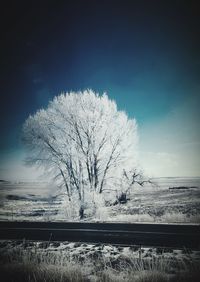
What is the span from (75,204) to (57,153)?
99.6 inches

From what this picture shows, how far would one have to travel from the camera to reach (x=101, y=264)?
3.61m

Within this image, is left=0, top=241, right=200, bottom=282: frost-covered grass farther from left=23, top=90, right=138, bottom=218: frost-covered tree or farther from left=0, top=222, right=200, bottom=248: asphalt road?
left=23, top=90, right=138, bottom=218: frost-covered tree

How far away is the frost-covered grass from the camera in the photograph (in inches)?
127

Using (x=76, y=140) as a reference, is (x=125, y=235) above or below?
below

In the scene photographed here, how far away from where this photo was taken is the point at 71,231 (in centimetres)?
561

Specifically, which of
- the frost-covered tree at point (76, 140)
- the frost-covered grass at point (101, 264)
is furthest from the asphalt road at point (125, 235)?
the frost-covered tree at point (76, 140)

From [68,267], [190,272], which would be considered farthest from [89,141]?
[190,272]

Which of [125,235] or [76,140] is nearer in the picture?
[125,235]

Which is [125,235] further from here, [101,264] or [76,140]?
[76,140]

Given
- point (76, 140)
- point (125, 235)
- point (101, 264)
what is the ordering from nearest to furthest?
point (101, 264) < point (125, 235) < point (76, 140)

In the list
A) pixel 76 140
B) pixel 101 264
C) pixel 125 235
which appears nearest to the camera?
pixel 101 264

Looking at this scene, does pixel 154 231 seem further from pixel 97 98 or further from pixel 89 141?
pixel 97 98

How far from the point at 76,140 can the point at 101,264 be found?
6.09 m

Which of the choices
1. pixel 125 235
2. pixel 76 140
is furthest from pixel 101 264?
pixel 76 140
